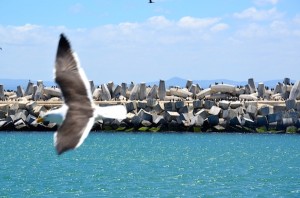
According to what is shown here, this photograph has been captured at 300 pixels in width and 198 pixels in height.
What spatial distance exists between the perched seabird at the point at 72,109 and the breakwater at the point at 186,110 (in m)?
50.2

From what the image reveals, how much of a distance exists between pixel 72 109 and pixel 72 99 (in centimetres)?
44

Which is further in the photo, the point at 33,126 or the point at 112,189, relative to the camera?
the point at 33,126

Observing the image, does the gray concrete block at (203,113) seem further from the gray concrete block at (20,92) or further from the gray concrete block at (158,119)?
the gray concrete block at (20,92)

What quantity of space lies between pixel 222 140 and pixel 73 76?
1941 inches

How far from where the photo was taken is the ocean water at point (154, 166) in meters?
32.0

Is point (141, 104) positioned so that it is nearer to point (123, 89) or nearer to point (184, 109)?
point (184, 109)

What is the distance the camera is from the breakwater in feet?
196

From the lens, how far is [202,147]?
5422cm

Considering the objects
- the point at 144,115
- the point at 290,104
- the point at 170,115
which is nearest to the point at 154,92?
the point at 144,115

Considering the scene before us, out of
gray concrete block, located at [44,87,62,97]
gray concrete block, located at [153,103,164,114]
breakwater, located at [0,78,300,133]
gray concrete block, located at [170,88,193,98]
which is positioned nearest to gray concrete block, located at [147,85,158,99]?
breakwater, located at [0,78,300,133]

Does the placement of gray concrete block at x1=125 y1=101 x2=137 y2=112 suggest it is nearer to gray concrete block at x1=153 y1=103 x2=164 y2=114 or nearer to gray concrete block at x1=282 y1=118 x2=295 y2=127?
gray concrete block at x1=153 y1=103 x2=164 y2=114

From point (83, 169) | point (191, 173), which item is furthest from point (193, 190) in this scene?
point (83, 169)

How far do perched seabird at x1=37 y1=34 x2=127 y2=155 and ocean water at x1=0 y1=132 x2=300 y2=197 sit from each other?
2109 centimetres

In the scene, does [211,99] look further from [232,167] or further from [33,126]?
[232,167]
